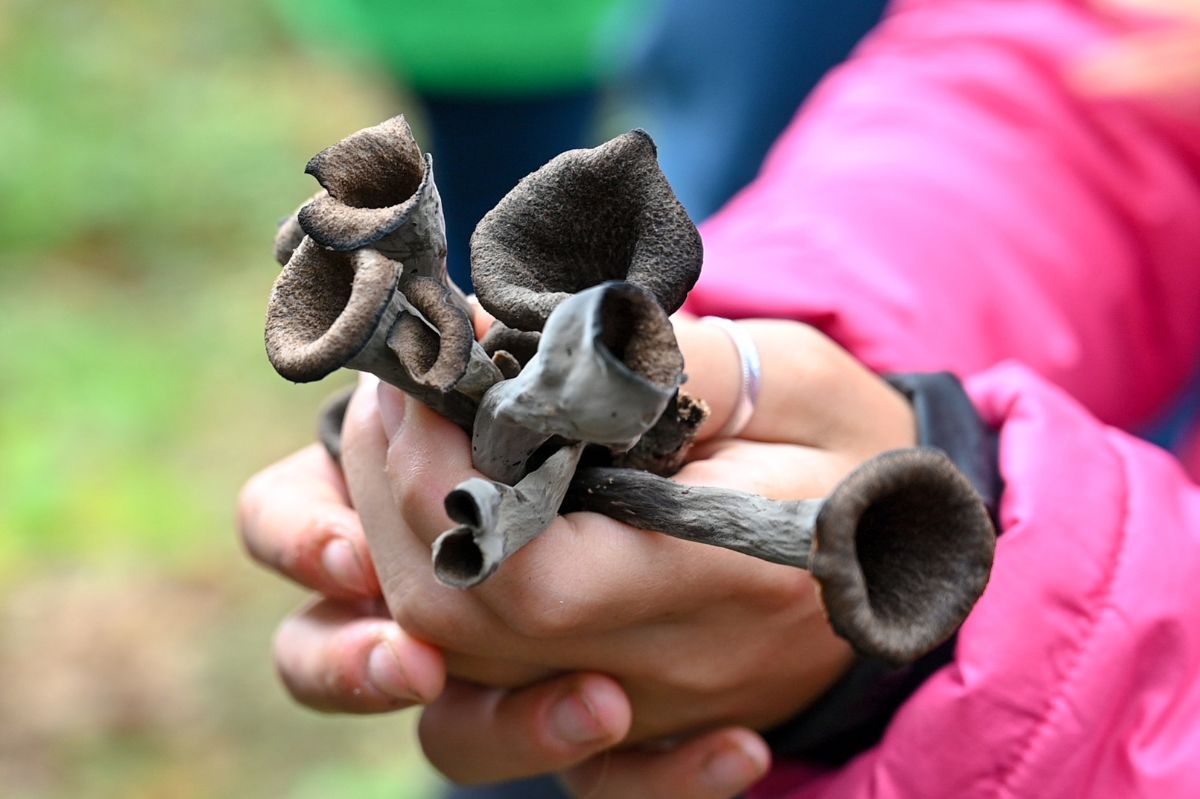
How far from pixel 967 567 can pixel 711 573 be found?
0.20 meters

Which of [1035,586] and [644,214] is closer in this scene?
[644,214]

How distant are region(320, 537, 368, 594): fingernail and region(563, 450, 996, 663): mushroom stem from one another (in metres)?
0.35

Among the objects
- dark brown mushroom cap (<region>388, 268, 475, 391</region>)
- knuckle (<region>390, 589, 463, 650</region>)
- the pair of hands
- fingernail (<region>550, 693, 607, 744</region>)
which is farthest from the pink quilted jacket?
dark brown mushroom cap (<region>388, 268, 475, 391</region>)

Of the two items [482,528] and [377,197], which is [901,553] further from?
[377,197]

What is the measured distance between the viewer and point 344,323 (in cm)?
60

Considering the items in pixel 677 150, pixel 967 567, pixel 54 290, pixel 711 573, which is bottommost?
pixel 54 290

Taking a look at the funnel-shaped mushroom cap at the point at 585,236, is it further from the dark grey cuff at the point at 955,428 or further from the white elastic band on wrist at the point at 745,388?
the dark grey cuff at the point at 955,428

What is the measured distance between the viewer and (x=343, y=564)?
3.11ft

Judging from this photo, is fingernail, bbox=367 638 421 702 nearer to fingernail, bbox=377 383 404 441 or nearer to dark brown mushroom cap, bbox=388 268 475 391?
fingernail, bbox=377 383 404 441

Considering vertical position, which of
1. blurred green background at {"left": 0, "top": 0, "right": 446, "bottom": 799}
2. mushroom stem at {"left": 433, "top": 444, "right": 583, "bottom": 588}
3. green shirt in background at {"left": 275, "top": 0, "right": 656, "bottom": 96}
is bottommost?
blurred green background at {"left": 0, "top": 0, "right": 446, "bottom": 799}

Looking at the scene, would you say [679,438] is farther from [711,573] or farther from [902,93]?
[902,93]

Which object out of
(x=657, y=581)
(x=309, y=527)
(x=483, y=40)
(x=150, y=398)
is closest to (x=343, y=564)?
(x=309, y=527)

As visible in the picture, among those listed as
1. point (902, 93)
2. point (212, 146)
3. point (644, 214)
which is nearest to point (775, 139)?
point (902, 93)

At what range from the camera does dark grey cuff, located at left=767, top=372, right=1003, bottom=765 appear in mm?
947
